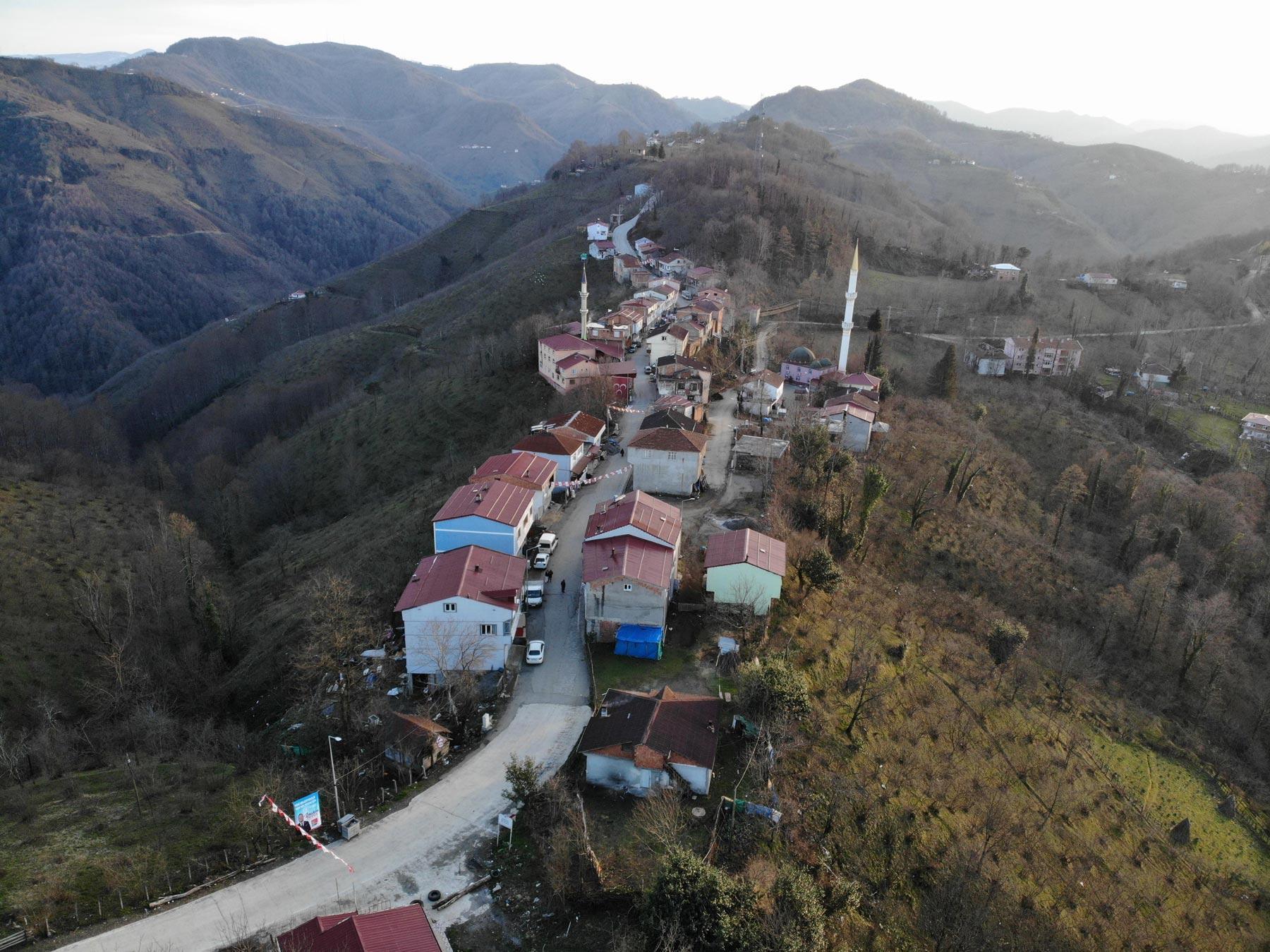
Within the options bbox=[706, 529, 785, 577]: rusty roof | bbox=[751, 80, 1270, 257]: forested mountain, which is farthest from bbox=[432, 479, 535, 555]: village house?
bbox=[751, 80, 1270, 257]: forested mountain

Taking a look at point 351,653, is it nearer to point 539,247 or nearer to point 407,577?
point 407,577

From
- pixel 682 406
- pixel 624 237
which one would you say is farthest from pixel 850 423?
pixel 624 237

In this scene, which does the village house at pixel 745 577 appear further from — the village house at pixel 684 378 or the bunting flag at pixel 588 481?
the village house at pixel 684 378

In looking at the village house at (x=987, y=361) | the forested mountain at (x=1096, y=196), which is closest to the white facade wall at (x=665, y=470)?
the village house at (x=987, y=361)

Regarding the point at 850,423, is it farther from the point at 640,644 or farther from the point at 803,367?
the point at 640,644

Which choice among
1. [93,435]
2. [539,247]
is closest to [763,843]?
[93,435]

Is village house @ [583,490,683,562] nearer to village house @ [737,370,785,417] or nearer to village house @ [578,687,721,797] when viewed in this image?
village house @ [578,687,721,797]
